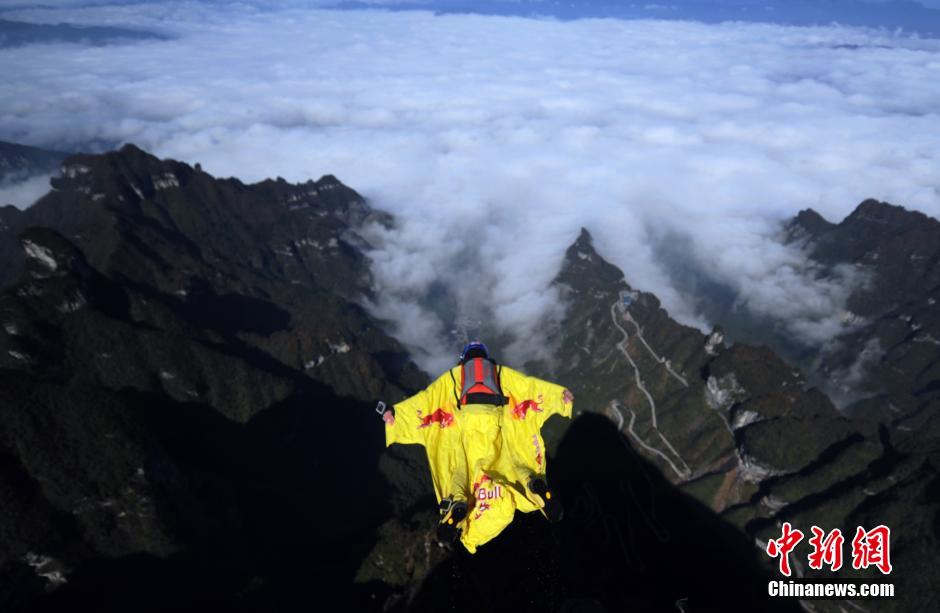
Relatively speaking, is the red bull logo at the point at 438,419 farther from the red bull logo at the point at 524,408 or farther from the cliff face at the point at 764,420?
the cliff face at the point at 764,420

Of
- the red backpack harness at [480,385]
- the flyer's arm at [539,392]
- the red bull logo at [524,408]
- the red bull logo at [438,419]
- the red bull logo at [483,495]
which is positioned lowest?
the red bull logo at [483,495]

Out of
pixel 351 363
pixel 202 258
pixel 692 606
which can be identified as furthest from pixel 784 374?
pixel 202 258

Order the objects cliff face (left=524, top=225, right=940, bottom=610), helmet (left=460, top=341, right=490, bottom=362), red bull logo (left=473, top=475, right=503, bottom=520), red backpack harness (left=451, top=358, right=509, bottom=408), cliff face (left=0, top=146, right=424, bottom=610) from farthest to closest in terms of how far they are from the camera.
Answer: cliff face (left=524, top=225, right=940, bottom=610) → cliff face (left=0, top=146, right=424, bottom=610) → helmet (left=460, top=341, right=490, bottom=362) → red backpack harness (left=451, top=358, right=509, bottom=408) → red bull logo (left=473, top=475, right=503, bottom=520)

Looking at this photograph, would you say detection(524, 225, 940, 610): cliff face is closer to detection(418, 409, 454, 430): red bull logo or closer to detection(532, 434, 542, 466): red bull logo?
detection(532, 434, 542, 466): red bull logo

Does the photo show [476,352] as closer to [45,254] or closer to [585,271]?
[45,254]

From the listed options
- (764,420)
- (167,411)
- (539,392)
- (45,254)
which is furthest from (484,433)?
(45,254)

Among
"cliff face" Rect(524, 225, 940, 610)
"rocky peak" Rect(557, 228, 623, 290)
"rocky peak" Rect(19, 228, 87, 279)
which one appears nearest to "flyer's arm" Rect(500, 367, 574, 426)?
"cliff face" Rect(524, 225, 940, 610)

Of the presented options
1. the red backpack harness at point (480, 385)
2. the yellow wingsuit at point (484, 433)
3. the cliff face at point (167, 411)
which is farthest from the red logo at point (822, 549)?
the cliff face at point (167, 411)
